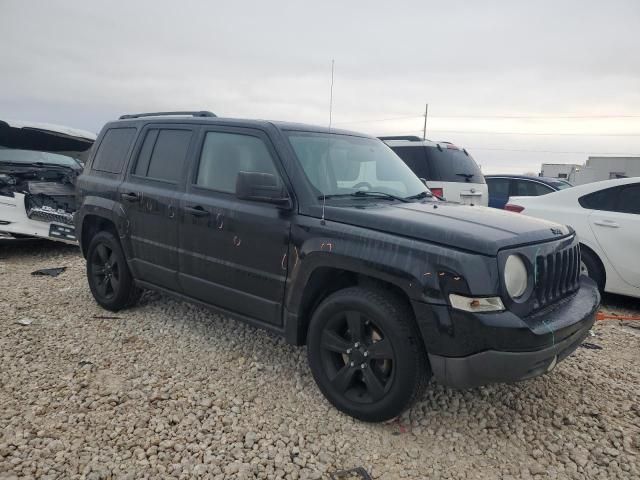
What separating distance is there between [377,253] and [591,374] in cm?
224

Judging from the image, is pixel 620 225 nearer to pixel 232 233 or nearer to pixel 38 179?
pixel 232 233

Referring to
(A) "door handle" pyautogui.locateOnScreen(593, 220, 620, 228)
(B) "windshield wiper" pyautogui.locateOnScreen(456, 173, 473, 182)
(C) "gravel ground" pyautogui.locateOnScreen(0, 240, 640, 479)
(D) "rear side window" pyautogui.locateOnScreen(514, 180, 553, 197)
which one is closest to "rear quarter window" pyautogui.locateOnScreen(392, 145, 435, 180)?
(B) "windshield wiper" pyautogui.locateOnScreen(456, 173, 473, 182)

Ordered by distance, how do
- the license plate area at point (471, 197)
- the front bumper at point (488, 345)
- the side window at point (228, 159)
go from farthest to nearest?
the license plate area at point (471, 197), the side window at point (228, 159), the front bumper at point (488, 345)

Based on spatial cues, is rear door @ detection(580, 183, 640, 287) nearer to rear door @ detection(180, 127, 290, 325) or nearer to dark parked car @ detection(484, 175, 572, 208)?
rear door @ detection(180, 127, 290, 325)

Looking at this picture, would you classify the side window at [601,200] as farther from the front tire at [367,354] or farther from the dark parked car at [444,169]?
the front tire at [367,354]

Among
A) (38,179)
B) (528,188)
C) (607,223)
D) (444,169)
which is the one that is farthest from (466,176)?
(38,179)

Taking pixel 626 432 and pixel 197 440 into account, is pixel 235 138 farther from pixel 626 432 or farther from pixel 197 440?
pixel 626 432

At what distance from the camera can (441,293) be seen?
248 cm

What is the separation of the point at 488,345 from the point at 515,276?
415 millimetres

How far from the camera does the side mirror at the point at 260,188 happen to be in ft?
9.78

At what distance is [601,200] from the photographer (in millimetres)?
5367

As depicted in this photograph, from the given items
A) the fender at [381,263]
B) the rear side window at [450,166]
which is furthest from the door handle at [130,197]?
the rear side window at [450,166]

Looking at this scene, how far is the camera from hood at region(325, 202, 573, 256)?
2.53 metres

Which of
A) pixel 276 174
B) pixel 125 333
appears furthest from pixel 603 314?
pixel 125 333
